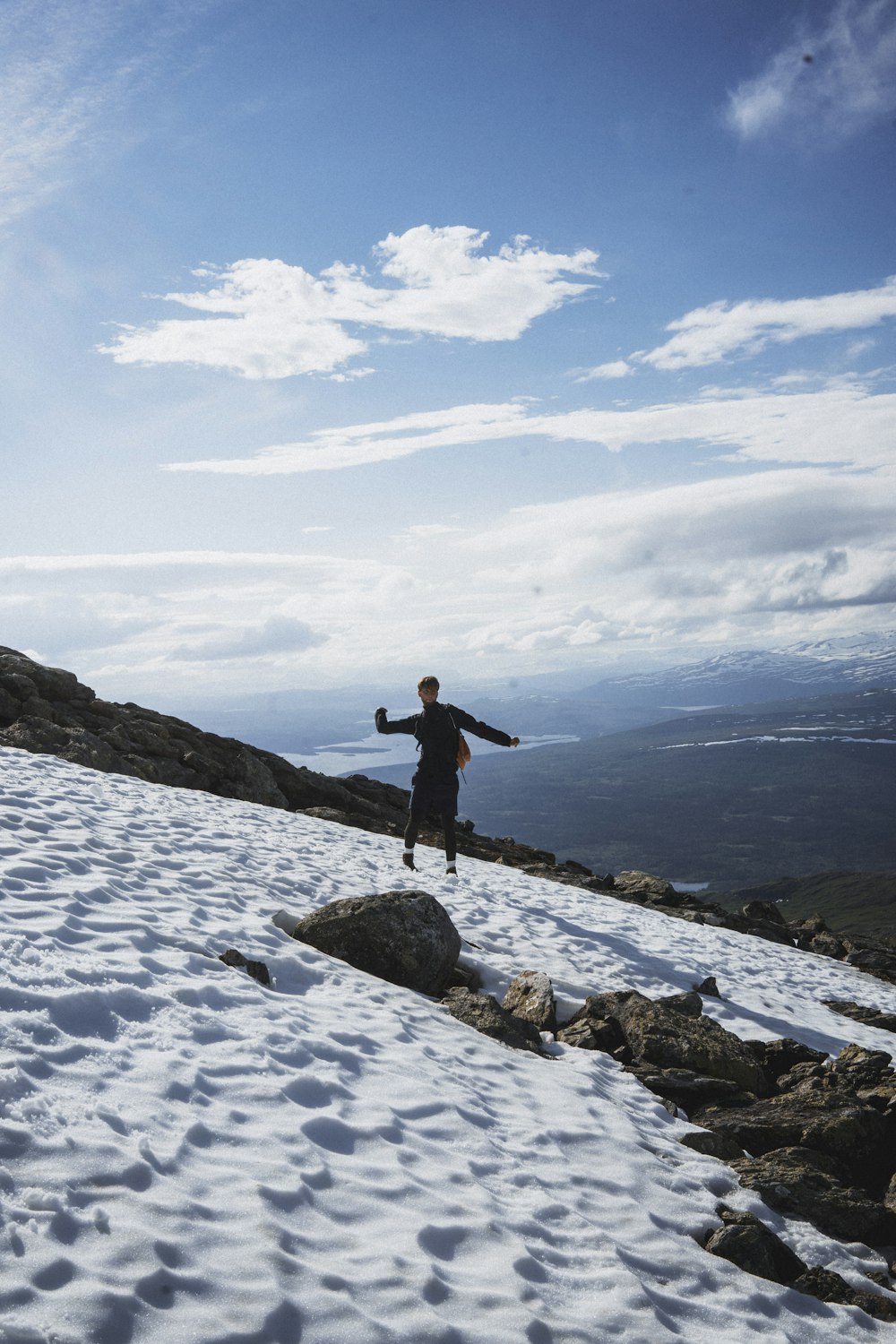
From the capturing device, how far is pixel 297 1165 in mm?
5660

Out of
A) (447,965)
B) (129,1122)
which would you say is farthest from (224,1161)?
(447,965)

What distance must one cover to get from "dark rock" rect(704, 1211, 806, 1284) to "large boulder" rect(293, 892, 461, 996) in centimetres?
492

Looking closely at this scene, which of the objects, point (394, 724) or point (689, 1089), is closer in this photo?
point (689, 1089)

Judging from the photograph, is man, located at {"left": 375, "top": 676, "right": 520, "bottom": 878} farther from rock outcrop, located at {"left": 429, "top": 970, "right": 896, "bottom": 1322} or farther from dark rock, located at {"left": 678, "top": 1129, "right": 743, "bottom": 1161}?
dark rock, located at {"left": 678, "top": 1129, "right": 743, "bottom": 1161}

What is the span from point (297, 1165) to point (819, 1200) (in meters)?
4.58

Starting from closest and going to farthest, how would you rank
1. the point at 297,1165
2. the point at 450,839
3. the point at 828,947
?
the point at 297,1165 → the point at 450,839 → the point at 828,947

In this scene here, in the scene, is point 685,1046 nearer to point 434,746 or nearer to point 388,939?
point 388,939

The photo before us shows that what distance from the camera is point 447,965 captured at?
10961mm

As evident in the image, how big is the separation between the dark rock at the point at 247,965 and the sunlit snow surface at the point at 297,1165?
242 millimetres

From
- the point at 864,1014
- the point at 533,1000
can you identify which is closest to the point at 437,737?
the point at 533,1000

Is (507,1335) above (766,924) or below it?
above

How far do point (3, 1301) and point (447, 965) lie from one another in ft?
24.6

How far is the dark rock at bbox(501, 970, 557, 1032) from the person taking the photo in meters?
10.3

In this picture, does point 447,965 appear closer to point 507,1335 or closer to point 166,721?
point 507,1335
